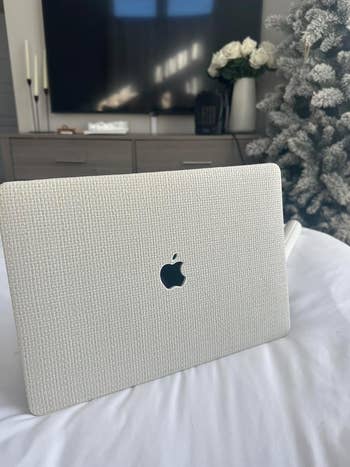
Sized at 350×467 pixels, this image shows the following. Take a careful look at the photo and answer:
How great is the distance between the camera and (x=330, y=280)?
1.98 ft

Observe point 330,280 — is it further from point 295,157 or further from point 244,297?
point 295,157

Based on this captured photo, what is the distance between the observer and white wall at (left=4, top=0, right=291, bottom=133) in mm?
2031

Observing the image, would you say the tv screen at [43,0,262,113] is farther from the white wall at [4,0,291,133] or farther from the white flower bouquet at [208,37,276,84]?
the white flower bouquet at [208,37,276,84]

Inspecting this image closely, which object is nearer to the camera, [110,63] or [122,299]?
[122,299]

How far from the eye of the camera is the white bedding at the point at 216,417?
32 cm

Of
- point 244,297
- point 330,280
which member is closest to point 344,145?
point 330,280

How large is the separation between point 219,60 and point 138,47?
1.60 feet

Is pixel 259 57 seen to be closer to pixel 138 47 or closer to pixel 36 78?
pixel 138 47

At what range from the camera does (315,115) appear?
1373 mm

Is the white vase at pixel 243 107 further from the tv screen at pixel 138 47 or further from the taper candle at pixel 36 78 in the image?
the taper candle at pixel 36 78

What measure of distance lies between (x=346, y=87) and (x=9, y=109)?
260 cm

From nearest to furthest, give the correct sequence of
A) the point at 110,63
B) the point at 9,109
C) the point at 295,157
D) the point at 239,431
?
the point at 239,431, the point at 295,157, the point at 110,63, the point at 9,109

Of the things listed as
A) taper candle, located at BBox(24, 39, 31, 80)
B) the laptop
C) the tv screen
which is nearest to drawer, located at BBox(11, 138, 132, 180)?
the tv screen

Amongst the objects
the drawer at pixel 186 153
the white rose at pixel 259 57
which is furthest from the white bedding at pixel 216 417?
the white rose at pixel 259 57
